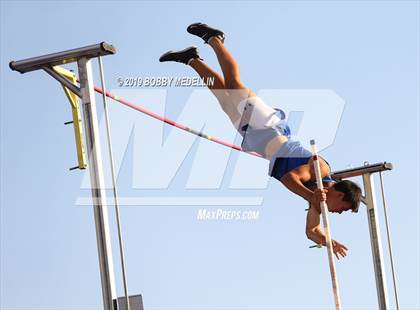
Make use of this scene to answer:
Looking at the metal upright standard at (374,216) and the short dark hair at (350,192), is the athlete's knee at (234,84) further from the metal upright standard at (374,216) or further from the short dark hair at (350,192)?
the metal upright standard at (374,216)

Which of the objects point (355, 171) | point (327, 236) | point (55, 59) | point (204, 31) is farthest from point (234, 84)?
point (355, 171)

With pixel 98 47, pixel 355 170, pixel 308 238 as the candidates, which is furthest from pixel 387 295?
pixel 98 47

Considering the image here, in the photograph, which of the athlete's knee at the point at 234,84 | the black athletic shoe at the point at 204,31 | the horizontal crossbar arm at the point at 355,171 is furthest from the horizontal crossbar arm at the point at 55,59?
the horizontal crossbar arm at the point at 355,171

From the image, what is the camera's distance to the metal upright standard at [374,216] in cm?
870

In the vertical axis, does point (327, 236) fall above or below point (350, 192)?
below

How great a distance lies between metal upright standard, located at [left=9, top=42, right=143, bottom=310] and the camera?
547 centimetres

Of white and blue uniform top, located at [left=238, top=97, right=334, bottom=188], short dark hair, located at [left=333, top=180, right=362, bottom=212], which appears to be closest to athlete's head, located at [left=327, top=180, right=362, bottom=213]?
short dark hair, located at [left=333, top=180, right=362, bottom=212]

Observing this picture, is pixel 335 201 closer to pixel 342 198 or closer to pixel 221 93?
pixel 342 198

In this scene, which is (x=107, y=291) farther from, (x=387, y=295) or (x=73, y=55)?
(x=387, y=295)

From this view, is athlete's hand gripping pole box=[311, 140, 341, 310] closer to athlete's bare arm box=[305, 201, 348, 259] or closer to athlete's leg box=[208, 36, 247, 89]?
athlete's bare arm box=[305, 201, 348, 259]

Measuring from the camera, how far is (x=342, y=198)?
678cm

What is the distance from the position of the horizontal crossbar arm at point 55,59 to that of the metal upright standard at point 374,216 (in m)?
4.03

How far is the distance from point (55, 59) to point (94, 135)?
594 mm

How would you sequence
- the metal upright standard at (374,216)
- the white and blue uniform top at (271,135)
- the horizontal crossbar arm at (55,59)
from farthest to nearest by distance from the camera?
the metal upright standard at (374,216), the white and blue uniform top at (271,135), the horizontal crossbar arm at (55,59)
